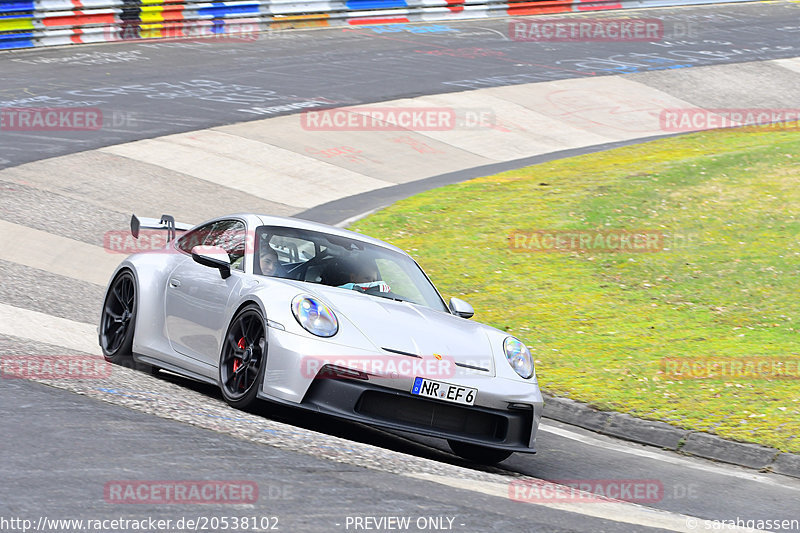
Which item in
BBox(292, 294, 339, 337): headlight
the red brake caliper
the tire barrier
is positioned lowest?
the red brake caliper

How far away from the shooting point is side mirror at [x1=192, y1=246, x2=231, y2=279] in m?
7.12

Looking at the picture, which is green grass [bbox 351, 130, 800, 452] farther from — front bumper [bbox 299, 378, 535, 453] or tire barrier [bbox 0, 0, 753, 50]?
tire barrier [bbox 0, 0, 753, 50]

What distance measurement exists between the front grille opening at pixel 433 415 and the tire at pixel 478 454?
232 mm

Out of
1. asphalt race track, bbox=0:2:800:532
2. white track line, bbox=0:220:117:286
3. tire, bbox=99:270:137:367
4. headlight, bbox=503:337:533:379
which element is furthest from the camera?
white track line, bbox=0:220:117:286

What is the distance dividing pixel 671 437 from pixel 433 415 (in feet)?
7.24

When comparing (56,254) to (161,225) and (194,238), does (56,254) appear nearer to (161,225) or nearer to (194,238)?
(161,225)

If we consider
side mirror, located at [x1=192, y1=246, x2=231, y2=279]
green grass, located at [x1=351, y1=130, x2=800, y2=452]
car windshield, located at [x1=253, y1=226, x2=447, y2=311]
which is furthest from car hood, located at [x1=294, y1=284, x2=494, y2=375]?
green grass, located at [x1=351, y1=130, x2=800, y2=452]

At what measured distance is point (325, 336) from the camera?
6273mm

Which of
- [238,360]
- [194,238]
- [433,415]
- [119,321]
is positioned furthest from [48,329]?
[433,415]

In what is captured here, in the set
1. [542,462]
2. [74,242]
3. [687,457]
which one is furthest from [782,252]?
[74,242]

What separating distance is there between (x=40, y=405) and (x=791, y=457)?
4735 millimetres

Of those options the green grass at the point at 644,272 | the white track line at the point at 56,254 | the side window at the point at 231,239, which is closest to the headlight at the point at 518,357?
the green grass at the point at 644,272

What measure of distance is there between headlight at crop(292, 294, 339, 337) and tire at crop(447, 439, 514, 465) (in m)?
1.07

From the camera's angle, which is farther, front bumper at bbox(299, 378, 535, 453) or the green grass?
the green grass
